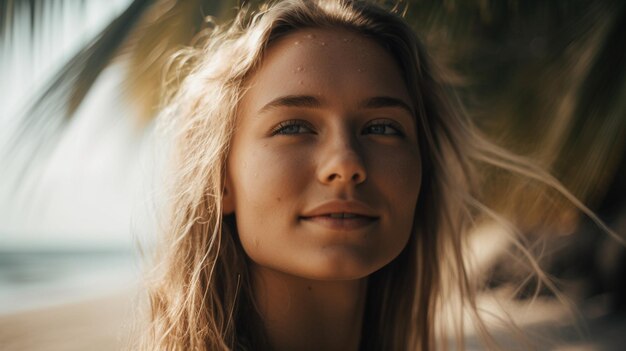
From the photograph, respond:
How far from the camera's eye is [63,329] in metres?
3.58

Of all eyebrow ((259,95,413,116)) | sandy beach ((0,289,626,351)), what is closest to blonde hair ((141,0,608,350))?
eyebrow ((259,95,413,116))

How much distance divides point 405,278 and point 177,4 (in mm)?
1705

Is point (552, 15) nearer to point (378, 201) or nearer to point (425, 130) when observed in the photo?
point (425, 130)

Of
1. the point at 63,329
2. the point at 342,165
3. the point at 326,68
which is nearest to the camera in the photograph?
the point at 342,165

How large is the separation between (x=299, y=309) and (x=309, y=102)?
460 mm

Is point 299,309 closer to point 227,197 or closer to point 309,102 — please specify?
point 227,197

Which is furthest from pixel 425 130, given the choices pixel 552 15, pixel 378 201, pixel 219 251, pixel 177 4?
pixel 552 15

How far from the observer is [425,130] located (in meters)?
1.43

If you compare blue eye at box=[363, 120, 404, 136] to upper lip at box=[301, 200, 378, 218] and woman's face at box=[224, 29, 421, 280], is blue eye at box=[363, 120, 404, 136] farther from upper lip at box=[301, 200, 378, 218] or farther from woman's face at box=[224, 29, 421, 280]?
upper lip at box=[301, 200, 378, 218]

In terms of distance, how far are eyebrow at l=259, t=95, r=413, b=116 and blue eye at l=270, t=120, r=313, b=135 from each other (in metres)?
0.04

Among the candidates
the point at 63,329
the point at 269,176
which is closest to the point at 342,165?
the point at 269,176

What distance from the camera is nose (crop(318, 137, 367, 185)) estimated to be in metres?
1.09

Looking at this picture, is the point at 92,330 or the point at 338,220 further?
the point at 92,330

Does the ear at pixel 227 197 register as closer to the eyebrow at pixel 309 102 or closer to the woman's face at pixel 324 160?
the woman's face at pixel 324 160
